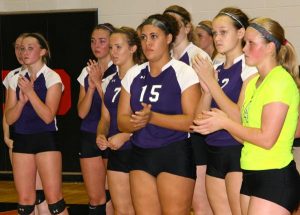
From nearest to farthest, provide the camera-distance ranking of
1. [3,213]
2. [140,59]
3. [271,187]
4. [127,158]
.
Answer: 1. [271,187]
2. [127,158]
3. [140,59]
4. [3,213]

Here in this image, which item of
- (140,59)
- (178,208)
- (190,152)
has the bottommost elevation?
(178,208)

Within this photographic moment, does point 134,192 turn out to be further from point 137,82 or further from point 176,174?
point 137,82

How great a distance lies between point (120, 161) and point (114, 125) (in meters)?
0.31

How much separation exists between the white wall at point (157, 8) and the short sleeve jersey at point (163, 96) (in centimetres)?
333

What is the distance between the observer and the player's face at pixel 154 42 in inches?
163

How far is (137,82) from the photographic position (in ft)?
13.7

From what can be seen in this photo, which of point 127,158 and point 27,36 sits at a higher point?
point 27,36

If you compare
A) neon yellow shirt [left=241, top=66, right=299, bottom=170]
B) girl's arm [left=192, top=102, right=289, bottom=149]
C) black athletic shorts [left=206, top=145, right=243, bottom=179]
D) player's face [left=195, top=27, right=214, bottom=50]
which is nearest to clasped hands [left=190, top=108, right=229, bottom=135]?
girl's arm [left=192, top=102, right=289, bottom=149]

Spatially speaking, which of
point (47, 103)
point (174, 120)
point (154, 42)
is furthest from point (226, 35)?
point (47, 103)

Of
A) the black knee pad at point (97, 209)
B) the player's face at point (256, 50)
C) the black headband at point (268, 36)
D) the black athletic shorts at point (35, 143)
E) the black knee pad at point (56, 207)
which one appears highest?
the black headband at point (268, 36)

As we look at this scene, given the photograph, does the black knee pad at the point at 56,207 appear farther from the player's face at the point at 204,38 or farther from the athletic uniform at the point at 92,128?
the player's face at the point at 204,38

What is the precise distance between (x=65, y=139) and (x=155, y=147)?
4.74 meters

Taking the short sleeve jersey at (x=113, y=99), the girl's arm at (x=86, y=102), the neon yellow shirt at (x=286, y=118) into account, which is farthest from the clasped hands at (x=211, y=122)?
the girl's arm at (x=86, y=102)

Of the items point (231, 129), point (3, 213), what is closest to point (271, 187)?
A: point (231, 129)
